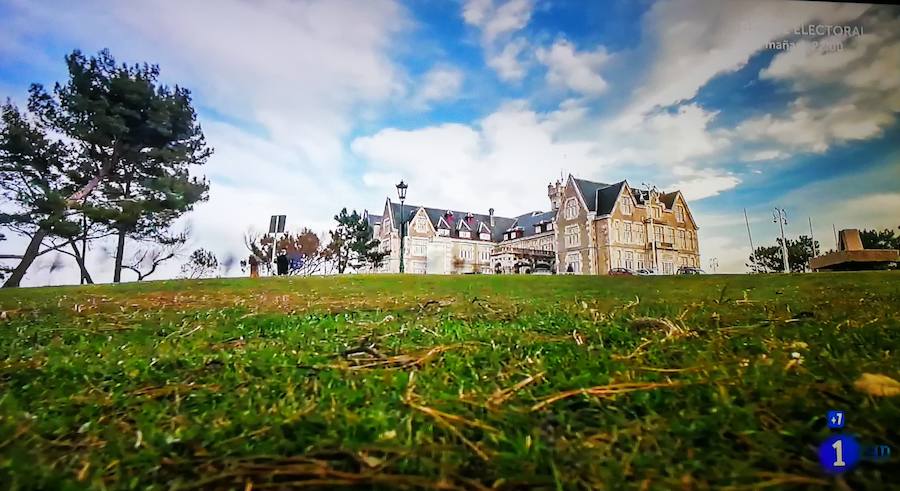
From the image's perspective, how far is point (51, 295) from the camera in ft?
5.67

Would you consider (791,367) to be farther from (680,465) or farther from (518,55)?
(518,55)

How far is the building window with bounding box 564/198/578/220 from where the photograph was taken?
2.42m

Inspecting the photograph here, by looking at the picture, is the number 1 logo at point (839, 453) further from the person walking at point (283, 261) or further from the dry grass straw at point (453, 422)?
the person walking at point (283, 261)

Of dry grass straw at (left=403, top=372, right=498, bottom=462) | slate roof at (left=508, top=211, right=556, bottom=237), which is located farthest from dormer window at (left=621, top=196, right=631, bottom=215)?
Result: dry grass straw at (left=403, top=372, right=498, bottom=462)

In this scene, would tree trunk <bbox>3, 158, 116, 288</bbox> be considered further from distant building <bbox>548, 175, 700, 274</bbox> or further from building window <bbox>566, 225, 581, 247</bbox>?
building window <bbox>566, 225, 581, 247</bbox>

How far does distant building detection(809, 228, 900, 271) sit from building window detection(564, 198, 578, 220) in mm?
1185

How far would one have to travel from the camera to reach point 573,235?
9.20 feet

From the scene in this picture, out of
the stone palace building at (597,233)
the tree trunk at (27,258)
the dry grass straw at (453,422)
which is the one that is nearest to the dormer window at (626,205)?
the stone palace building at (597,233)

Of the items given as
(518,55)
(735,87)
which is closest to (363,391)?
(518,55)

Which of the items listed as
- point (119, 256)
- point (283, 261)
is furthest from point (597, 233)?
point (283, 261)

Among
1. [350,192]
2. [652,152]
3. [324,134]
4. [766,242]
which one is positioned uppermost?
[324,134]

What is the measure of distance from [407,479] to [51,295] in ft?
6.48

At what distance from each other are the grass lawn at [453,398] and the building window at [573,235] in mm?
1171

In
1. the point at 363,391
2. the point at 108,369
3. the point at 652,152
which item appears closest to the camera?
the point at 363,391
